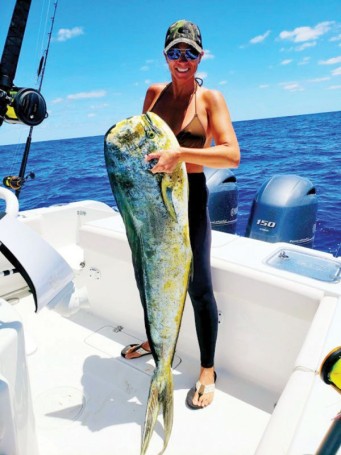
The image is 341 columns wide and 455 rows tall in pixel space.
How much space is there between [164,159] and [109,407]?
165cm

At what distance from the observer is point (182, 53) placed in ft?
5.33

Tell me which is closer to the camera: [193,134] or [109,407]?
[193,134]

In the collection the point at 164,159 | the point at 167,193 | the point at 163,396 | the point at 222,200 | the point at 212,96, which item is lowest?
the point at 163,396

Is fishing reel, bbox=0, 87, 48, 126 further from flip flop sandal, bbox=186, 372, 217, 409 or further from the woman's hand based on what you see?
flip flop sandal, bbox=186, 372, 217, 409

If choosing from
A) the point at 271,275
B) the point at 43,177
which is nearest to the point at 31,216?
the point at 271,275

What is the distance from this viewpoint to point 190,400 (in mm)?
2225

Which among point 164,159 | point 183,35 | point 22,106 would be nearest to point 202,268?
point 164,159

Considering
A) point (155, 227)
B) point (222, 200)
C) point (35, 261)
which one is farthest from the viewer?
point (222, 200)

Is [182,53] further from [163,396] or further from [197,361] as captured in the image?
[197,361]

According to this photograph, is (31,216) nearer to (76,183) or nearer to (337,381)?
(337,381)

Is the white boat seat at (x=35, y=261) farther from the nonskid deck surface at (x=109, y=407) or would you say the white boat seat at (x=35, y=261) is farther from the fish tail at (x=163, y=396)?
the nonskid deck surface at (x=109, y=407)

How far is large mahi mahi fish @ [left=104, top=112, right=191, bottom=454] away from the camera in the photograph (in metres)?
1.38

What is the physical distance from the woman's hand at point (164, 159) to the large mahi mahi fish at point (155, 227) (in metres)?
0.04

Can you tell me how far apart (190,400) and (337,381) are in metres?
1.56
